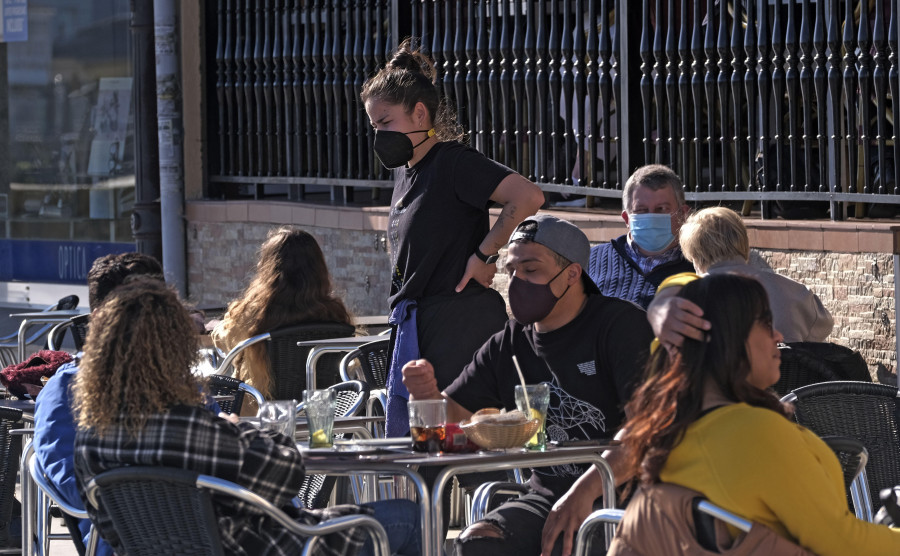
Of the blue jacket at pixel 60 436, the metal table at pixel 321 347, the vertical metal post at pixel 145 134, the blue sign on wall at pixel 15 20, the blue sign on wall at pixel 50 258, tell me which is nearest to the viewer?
the blue jacket at pixel 60 436

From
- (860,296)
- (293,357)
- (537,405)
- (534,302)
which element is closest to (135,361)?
(537,405)

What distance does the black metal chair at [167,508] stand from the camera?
380 centimetres

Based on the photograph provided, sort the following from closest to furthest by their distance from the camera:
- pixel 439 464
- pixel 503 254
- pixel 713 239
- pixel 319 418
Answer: pixel 439 464 < pixel 319 418 < pixel 713 239 < pixel 503 254

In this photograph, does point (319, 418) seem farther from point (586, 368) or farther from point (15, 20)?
point (15, 20)

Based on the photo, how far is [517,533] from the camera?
14.3 feet

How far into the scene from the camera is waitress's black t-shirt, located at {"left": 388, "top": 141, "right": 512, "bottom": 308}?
5.73 metres

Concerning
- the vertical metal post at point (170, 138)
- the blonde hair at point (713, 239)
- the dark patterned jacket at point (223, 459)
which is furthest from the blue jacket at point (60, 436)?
the vertical metal post at point (170, 138)

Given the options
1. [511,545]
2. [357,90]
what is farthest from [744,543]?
[357,90]

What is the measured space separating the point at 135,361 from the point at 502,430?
969 mm

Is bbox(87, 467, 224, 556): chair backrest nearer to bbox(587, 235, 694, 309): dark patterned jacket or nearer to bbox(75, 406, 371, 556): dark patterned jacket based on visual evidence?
bbox(75, 406, 371, 556): dark patterned jacket

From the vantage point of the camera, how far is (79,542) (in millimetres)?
4902

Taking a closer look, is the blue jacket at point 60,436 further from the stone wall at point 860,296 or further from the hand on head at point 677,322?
the stone wall at point 860,296

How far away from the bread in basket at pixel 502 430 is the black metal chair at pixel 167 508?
1.52 ft

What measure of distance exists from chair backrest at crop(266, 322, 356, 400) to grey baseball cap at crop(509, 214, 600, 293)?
7.30 feet
